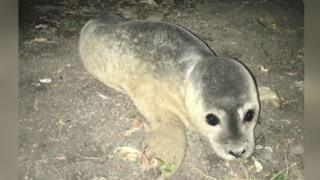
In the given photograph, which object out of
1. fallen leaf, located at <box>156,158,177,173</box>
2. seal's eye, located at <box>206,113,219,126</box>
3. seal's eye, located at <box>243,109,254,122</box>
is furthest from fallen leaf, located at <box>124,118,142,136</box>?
seal's eye, located at <box>243,109,254,122</box>

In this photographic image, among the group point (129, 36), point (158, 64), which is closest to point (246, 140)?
point (158, 64)

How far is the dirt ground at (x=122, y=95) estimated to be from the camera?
1.78 metres

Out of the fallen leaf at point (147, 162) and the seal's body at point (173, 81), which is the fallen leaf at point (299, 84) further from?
the fallen leaf at point (147, 162)

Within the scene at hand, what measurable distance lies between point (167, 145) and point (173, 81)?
0.77ft

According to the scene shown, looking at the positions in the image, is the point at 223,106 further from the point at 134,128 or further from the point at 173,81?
the point at 134,128

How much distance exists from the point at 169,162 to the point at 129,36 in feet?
1.60

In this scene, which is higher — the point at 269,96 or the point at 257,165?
the point at 269,96

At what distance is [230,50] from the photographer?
73.2 inches

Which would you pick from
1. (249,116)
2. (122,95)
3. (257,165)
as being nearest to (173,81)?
(122,95)

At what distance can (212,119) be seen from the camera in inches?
69.0

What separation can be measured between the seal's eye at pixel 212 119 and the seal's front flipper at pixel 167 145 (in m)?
0.10

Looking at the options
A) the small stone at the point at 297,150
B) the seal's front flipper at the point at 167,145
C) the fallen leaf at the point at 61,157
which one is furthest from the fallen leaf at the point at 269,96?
the fallen leaf at the point at 61,157

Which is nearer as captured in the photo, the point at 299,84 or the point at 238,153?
the point at 238,153

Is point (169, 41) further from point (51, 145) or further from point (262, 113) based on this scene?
point (51, 145)
